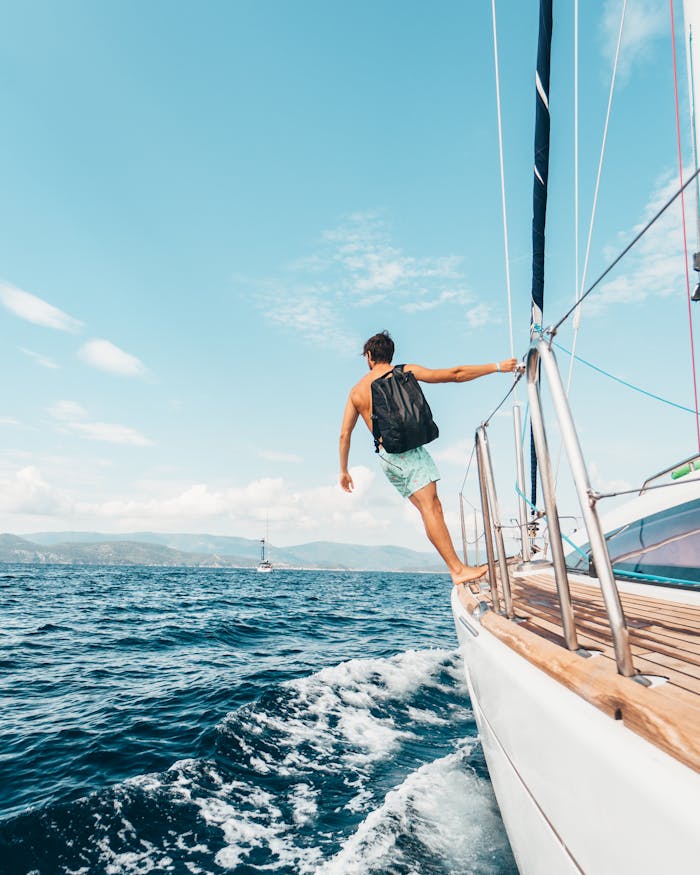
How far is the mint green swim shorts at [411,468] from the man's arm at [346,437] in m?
0.34

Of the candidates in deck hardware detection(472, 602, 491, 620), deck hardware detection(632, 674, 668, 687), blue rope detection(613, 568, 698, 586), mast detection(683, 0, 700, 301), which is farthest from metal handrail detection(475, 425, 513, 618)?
mast detection(683, 0, 700, 301)

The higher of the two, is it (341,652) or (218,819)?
(341,652)

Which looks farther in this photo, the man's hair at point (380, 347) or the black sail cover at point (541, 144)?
the black sail cover at point (541, 144)

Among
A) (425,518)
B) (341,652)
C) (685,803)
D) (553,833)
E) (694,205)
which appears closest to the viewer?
(685,803)

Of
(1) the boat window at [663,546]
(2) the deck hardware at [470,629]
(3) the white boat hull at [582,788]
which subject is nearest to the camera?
(3) the white boat hull at [582,788]

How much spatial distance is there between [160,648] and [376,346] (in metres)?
7.76

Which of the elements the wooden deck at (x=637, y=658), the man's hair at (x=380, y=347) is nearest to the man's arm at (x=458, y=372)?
the man's hair at (x=380, y=347)

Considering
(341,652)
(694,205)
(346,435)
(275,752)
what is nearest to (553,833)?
(346,435)

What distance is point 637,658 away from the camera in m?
1.54

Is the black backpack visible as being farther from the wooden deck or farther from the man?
the wooden deck

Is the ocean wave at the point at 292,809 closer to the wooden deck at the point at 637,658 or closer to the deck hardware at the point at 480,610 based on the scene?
the deck hardware at the point at 480,610

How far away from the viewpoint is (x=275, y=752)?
13.8ft

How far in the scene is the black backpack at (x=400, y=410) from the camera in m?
3.04

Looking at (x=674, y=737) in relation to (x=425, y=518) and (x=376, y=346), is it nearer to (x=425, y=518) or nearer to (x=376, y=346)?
(x=425, y=518)
